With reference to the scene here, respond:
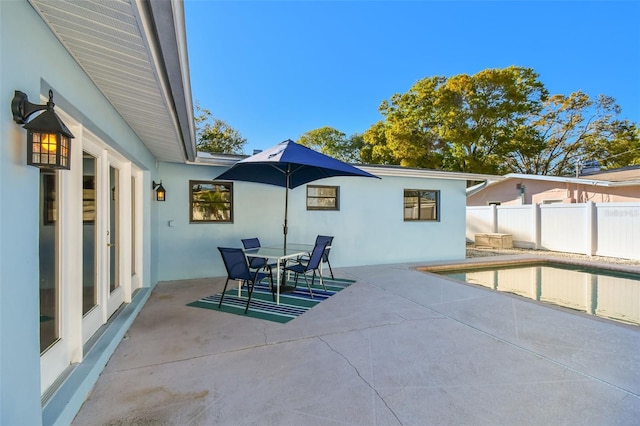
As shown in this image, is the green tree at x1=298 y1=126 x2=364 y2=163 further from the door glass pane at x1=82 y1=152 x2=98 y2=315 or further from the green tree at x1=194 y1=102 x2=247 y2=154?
the door glass pane at x1=82 y1=152 x2=98 y2=315

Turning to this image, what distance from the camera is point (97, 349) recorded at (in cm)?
286

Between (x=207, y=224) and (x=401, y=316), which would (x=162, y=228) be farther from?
(x=401, y=316)

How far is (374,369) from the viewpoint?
9.35 ft

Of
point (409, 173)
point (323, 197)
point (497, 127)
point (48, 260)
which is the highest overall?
point (497, 127)

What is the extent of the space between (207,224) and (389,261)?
480cm

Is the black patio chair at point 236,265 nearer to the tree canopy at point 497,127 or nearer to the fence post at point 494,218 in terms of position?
the fence post at point 494,218

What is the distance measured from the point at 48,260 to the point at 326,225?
230 inches

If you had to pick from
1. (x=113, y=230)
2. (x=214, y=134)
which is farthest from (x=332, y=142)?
(x=113, y=230)

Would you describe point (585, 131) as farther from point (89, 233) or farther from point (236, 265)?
point (89, 233)

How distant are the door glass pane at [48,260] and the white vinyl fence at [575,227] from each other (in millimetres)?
13409

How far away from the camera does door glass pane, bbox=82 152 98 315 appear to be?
3062 millimetres

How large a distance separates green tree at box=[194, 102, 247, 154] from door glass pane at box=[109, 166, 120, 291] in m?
17.4

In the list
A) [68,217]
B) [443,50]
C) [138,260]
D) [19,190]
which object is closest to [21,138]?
[19,190]

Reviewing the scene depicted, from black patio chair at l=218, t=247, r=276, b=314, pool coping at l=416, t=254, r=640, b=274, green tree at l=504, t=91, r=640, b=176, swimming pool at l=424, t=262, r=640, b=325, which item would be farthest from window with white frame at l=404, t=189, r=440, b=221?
green tree at l=504, t=91, r=640, b=176
